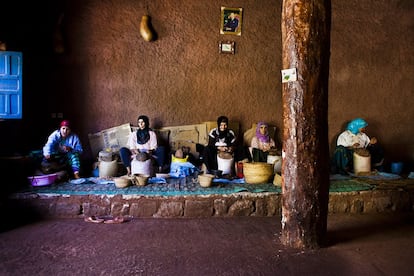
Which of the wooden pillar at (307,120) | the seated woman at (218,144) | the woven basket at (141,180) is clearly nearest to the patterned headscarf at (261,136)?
the seated woman at (218,144)

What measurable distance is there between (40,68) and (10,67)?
3.66 ft

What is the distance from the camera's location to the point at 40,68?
5980 millimetres

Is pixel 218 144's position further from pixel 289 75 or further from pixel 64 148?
pixel 289 75

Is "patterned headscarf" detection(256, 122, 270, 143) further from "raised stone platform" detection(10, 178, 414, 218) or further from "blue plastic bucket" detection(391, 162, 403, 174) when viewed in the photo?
"blue plastic bucket" detection(391, 162, 403, 174)

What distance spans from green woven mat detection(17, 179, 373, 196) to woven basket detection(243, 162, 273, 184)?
0.33ft

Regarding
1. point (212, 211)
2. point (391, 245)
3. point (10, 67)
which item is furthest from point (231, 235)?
point (10, 67)

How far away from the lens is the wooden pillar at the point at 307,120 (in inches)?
136

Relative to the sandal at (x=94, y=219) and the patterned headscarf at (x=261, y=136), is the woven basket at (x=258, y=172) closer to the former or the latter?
the patterned headscarf at (x=261, y=136)

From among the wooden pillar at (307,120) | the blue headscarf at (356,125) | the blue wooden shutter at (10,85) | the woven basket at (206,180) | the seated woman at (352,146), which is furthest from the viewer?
the blue headscarf at (356,125)

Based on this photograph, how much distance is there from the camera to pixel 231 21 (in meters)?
6.45

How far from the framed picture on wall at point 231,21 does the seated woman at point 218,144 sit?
178 cm

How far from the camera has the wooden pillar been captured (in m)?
3.45

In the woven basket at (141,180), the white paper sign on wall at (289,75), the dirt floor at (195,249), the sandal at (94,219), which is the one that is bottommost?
the dirt floor at (195,249)

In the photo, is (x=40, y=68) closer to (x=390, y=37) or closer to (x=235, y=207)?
(x=235, y=207)
